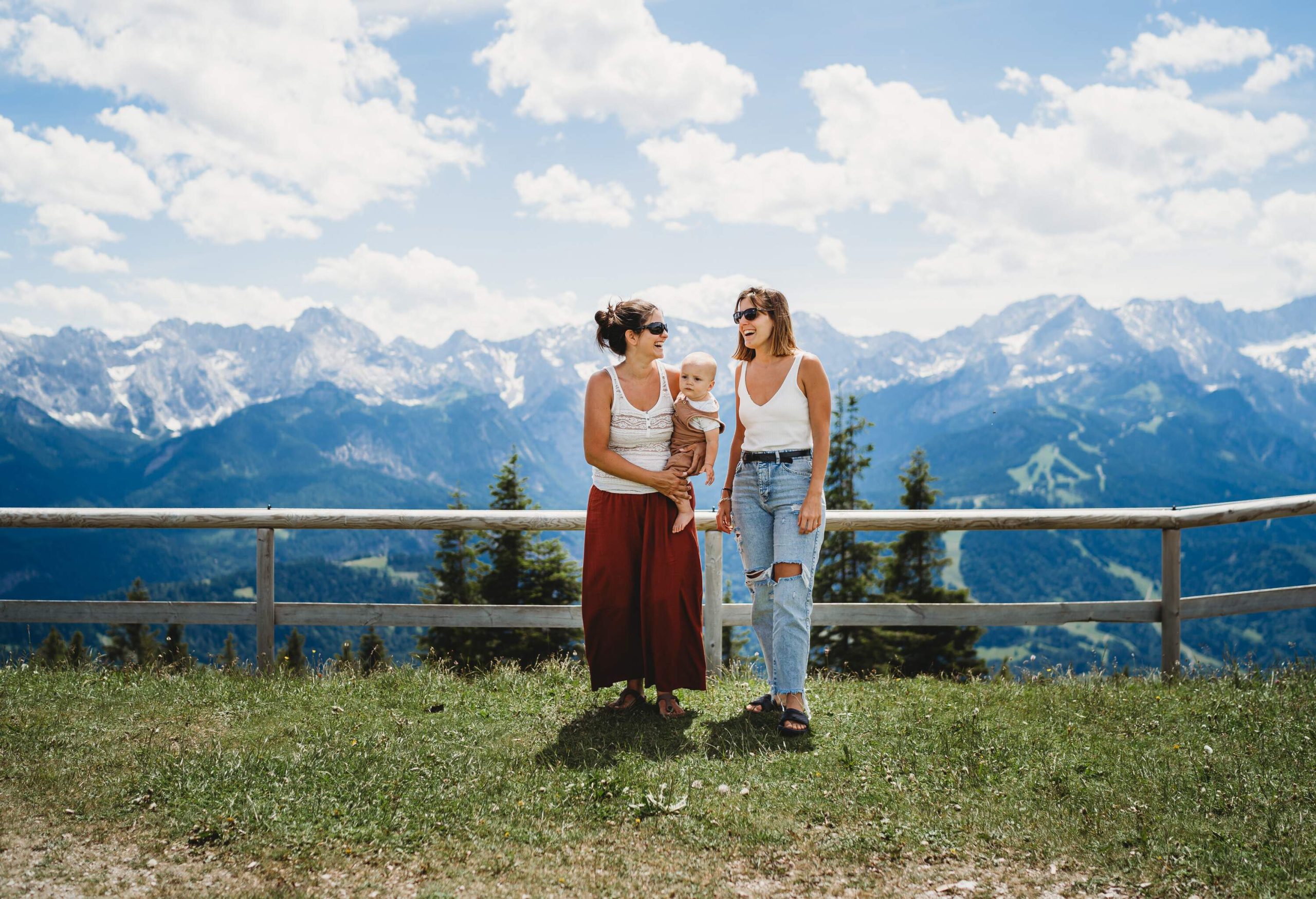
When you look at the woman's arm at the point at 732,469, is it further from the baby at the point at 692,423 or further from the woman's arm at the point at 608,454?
the woman's arm at the point at 608,454

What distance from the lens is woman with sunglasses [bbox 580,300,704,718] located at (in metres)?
5.05

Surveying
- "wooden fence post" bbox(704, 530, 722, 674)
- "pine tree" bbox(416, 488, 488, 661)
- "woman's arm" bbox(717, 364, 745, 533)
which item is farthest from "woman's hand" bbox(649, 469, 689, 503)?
"pine tree" bbox(416, 488, 488, 661)

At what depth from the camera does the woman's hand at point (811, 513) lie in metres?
4.83

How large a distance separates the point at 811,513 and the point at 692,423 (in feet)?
2.88

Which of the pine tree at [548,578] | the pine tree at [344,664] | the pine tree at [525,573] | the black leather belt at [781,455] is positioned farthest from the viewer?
the pine tree at [525,573]

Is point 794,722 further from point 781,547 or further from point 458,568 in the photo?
point 458,568

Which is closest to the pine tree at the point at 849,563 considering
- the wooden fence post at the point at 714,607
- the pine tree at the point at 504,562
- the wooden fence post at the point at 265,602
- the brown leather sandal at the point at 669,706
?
the pine tree at the point at 504,562

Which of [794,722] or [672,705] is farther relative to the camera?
[672,705]

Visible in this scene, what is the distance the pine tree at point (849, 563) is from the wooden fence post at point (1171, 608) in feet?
47.7

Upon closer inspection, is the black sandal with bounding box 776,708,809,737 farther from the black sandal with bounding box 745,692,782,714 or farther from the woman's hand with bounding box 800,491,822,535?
the woman's hand with bounding box 800,491,822,535

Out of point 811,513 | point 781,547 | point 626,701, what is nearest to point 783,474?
point 811,513

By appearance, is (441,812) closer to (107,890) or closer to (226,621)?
(107,890)

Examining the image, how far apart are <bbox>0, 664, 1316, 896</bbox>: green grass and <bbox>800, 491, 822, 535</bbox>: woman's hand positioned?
121 centimetres

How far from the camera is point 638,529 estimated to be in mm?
5195
